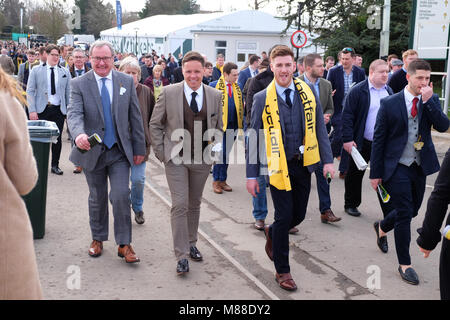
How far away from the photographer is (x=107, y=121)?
533 centimetres

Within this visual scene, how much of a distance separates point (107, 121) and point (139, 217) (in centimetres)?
172

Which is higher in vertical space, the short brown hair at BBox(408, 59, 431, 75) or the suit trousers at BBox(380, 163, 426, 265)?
the short brown hair at BBox(408, 59, 431, 75)

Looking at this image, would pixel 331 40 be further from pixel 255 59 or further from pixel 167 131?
pixel 167 131

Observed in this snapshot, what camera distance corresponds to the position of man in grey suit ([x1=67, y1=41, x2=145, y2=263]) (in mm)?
5266

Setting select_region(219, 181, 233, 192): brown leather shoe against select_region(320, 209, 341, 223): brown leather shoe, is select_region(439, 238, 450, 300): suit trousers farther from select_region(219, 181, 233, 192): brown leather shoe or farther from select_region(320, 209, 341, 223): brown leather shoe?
select_region(219, 181, 233, 192): brown leather shoe

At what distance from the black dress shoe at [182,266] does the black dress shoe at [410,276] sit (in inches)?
78.2

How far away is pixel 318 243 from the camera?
6.09 meters

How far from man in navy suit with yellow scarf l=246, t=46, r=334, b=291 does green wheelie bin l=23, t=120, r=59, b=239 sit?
95.1 inches

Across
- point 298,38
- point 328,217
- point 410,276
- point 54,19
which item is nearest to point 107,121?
point 328,217

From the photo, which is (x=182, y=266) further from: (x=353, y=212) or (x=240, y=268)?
(x=353, y=212)

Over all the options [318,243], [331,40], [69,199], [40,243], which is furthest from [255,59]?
[331,40]

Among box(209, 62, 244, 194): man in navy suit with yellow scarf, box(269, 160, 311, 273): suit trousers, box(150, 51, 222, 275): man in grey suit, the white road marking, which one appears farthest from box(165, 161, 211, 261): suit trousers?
box(209, 62, 244, 194): man in navy suit with yellow scarf

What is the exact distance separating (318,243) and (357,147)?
1.59 meters

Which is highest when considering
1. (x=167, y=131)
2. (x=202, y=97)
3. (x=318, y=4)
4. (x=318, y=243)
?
(x=318, y=4)
